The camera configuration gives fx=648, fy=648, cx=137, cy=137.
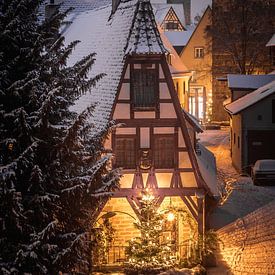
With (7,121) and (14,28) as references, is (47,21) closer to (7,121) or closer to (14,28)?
(14,28)

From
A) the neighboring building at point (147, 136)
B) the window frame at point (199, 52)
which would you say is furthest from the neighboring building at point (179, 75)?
the window frame at point (199, 52)

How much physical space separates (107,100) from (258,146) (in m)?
15.6

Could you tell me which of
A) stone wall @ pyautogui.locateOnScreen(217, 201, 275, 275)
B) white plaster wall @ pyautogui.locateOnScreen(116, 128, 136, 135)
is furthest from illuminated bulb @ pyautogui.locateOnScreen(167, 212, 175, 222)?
white plaster wall @ pyautogui.locateOnScreen(116, 128, 136, 135)

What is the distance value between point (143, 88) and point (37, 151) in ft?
21.6

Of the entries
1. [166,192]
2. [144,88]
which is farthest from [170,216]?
[144,88]

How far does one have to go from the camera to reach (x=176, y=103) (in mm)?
18234

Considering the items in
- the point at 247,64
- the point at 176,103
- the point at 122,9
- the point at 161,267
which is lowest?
the point at 161,267

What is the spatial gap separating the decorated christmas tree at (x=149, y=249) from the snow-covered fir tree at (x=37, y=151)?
4.27 metres

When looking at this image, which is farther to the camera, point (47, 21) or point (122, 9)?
point (122, 9)


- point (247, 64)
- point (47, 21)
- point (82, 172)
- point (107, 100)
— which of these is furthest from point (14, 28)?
point (247, 64)

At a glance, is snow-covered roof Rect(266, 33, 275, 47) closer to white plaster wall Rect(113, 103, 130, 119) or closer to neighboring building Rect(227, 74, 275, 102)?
neighboring building Rect(227, 74, 275, 102)

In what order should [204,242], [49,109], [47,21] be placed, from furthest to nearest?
[204,242], [47,21], [49,109]

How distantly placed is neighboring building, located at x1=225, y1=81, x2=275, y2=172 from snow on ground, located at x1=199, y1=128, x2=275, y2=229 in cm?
116

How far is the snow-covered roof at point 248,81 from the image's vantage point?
3609cm
